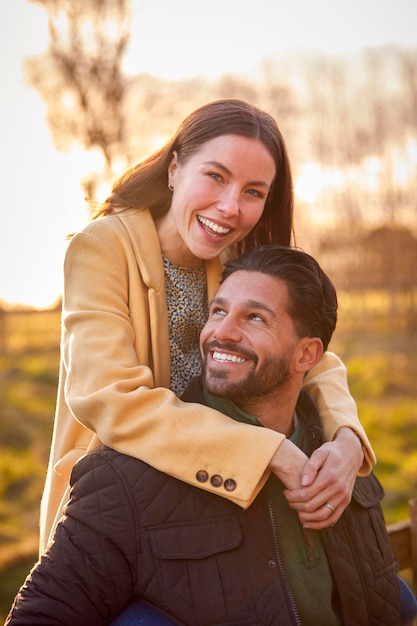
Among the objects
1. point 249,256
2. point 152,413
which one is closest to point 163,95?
point 249,256

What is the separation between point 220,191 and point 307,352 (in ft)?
2.00

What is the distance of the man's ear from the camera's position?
2490 millimetres

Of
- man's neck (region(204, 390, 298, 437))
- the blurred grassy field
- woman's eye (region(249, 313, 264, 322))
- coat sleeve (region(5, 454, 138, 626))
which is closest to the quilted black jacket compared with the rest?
coat sleeve (region(5, 454, 138, 626))

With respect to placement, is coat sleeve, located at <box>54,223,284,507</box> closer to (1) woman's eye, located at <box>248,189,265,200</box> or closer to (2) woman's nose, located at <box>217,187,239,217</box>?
(2) woman's nose, located at <box>217,187,239,217</box>

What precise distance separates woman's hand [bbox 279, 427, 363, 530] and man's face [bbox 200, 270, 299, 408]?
0.28m

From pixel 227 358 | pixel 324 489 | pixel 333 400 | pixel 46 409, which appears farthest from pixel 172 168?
pixel 46 409

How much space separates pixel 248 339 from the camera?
2.36 metres

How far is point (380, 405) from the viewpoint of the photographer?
8.31 metres

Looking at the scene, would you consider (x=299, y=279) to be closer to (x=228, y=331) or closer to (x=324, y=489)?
(x=228, y=331)

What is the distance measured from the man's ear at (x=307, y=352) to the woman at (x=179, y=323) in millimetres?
211

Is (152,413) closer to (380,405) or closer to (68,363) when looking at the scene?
(68,363)

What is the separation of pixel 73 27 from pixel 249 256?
12.5 feet

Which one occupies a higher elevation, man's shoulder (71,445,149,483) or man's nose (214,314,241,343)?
man's nose (214,314,241,343)

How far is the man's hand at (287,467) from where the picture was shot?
2139 millimetres
